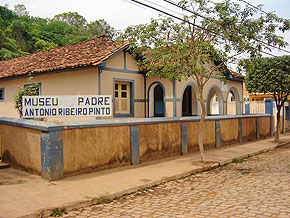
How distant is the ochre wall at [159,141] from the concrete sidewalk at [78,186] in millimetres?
374

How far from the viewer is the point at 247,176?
7.96 metres

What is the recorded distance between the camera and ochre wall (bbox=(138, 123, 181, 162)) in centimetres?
936

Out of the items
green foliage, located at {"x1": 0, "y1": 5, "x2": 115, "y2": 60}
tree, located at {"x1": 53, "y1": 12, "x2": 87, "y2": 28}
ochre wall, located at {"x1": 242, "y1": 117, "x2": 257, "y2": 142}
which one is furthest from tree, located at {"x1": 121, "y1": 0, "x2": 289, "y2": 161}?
tree, located at {"x1": 53, "y1": 12, "x2": 87, "y2": 28}

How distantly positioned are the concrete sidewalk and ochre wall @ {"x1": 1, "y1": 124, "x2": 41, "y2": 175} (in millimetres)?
245

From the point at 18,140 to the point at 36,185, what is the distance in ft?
6.24

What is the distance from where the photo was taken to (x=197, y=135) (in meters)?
11.7

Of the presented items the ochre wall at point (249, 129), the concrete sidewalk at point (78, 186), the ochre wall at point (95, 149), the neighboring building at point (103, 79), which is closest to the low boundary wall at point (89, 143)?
the ochre wall at point (95, 149)

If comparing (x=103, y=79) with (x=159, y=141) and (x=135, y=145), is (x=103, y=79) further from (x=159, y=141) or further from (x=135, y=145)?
(x=135, y=145)

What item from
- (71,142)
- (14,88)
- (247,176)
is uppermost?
(14,88)

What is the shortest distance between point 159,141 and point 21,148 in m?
4.23

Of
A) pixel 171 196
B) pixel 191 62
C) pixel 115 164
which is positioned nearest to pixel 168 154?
pixel 115 164

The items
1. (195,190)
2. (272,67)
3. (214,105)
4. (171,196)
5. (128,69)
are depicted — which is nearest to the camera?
(171,196)

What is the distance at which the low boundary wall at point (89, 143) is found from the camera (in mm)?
7008

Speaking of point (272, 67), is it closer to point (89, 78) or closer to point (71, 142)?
point (89, 78)
